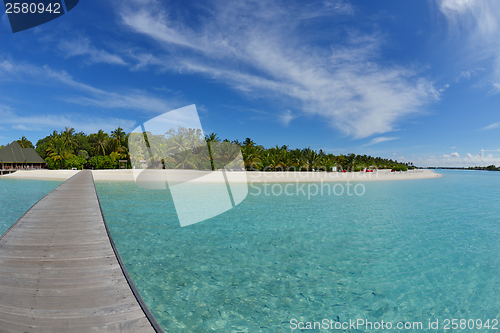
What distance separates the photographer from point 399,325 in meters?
3.87

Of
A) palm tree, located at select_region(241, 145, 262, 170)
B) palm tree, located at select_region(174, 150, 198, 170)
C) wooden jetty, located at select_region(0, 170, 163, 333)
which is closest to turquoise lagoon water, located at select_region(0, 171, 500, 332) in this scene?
wooden jetty, located at select_region(0, 170, 163, 333)

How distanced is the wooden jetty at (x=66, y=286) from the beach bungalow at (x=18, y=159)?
5525cm

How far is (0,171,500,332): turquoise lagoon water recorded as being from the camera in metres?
4.06

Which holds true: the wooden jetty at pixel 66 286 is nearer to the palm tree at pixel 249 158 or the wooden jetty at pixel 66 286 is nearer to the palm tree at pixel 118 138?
the palm tree at pixel 249 158

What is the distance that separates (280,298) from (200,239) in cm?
382

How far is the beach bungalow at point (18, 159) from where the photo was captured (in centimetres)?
4485

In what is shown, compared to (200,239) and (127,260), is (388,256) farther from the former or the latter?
(127,260)

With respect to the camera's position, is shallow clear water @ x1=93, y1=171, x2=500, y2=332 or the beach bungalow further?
the beach bungalow

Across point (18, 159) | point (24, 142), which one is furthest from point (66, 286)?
point (24, 142)

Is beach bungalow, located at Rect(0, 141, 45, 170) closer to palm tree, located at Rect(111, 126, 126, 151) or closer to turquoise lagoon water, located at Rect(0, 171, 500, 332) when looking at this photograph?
palm tree, located at Rect(111, 126, 126, 151)

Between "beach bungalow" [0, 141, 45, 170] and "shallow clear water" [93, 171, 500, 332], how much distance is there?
52163 mm

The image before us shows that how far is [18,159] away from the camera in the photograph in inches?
1794

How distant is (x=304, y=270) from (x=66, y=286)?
454 centimetres

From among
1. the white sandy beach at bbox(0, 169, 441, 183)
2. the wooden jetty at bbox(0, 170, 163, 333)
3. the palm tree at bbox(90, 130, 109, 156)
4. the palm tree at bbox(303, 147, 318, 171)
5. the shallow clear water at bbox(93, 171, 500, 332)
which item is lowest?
the shallow clear water at bbox(93, 171, 500, 332)
